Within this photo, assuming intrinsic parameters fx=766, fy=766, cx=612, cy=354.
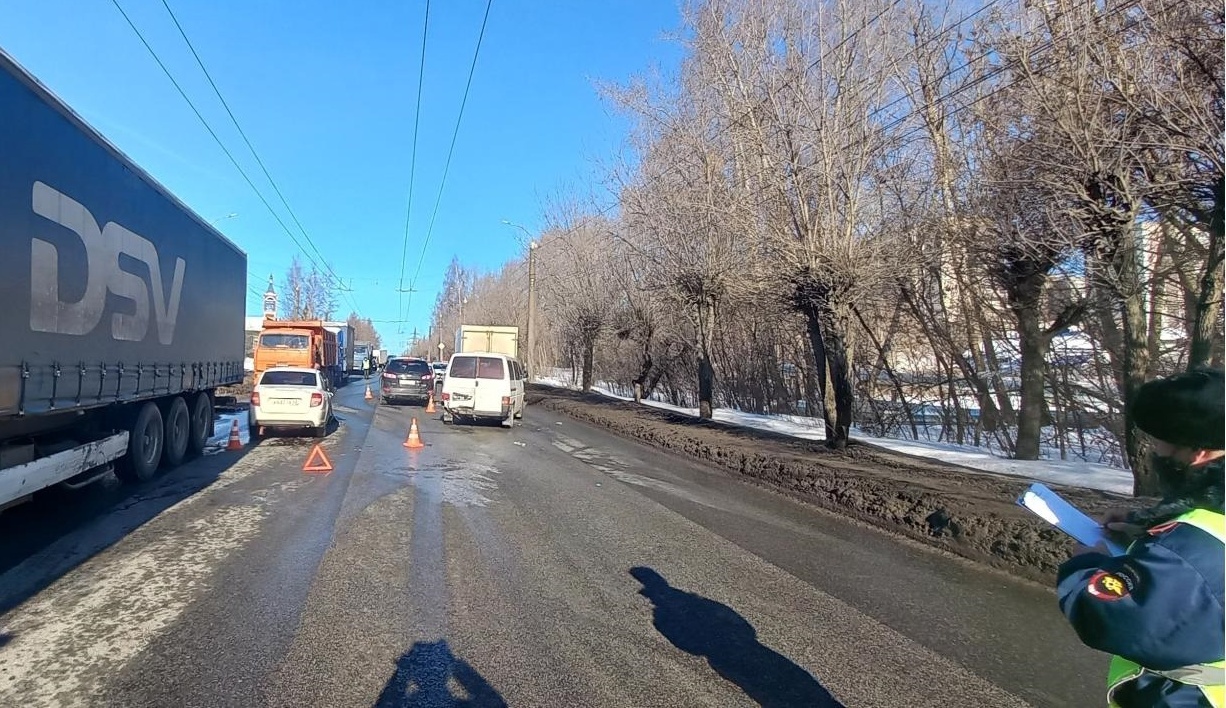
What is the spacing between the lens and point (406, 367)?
1143 inches

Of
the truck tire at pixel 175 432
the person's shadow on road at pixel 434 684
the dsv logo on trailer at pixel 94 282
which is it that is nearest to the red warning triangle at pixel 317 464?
the truck tire at pixel 175 432

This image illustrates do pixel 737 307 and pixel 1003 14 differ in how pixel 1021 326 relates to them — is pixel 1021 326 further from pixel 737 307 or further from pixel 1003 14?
pixel 737 307

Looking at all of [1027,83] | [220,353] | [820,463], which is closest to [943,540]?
[820,463]

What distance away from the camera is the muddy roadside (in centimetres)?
743

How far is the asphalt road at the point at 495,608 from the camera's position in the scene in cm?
417

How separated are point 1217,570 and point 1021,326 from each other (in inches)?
519

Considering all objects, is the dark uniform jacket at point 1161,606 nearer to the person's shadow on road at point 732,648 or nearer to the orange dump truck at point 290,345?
the person's shadow on road at point 732,648

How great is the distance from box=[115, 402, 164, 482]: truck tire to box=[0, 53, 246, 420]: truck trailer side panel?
0.38 m

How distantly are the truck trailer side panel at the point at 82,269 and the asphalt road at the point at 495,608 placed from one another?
5.06ft

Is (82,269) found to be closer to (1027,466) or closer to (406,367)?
(1027,466)

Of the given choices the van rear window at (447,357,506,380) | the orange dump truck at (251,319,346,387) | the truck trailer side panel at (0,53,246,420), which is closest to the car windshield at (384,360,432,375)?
the orange dump truck at (251,319,346,387)

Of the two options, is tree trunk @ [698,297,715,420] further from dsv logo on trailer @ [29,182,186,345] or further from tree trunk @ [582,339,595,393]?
dsv logo on trailer @ [29,182,186,345]

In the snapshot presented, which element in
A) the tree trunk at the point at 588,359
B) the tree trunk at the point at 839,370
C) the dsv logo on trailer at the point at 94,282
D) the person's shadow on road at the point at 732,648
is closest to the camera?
the person's shadow on road at the point at 732,648

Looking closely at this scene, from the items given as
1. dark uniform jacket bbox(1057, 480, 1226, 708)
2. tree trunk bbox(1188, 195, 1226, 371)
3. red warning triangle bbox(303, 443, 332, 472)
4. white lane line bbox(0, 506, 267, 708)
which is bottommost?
white lane line bbox(0, 506, 267, 708)
